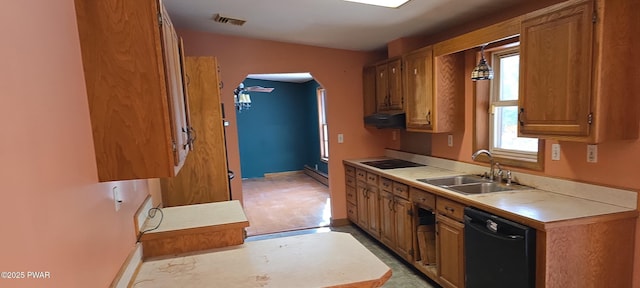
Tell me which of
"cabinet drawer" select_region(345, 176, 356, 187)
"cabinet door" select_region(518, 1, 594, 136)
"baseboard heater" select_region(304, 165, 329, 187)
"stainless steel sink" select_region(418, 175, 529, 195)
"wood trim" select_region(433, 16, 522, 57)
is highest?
"wood trim" select_region(433, 16, 522, 57)

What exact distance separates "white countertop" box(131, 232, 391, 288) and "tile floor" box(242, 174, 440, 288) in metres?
1.54

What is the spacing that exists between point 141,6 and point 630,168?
102 inches

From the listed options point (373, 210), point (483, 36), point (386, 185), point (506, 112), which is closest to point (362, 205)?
point (373, 210)

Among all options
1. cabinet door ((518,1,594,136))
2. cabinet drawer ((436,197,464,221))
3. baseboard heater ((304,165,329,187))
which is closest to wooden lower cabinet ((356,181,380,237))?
cabinet drawer ((436,197,464,221))

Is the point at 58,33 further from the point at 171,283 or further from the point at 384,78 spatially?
the point at 384,78

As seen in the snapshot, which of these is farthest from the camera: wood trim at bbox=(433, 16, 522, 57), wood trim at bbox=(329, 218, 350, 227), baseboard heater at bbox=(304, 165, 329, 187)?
baseboard heater at bbox=(304, 165, 329, 187)

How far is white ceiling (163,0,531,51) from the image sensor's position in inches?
108

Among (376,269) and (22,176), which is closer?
(22,176)

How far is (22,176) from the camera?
2.67 ft

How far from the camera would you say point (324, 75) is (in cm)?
439

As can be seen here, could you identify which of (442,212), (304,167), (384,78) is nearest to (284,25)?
(384,78)

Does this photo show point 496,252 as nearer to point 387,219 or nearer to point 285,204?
point 387,219

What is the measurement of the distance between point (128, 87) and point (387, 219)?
282 cm

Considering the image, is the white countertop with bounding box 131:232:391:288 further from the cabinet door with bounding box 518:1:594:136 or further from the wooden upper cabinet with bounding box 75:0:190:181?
the cabinet door with bounding box 518:1:594:136
